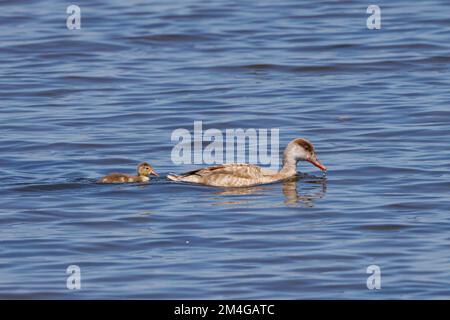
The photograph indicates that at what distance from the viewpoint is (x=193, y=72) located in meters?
23.1

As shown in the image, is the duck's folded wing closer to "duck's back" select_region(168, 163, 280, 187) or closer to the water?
"duck's back" select_region(168, 163, 280, 187)

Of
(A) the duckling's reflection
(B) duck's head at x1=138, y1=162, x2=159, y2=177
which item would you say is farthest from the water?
(B) duck's head at x1=138, y1=162, x2=159, y2=177

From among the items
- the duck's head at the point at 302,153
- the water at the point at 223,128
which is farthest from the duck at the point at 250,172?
the water at the point at 223,128

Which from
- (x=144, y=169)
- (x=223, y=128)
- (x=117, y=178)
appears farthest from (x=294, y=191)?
(x=223, y=128)

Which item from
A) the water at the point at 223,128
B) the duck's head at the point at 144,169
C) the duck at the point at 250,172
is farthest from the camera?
the duck at the point at 250,172

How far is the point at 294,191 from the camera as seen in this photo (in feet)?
51.9

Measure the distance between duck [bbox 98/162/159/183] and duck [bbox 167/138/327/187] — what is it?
0.26 meters

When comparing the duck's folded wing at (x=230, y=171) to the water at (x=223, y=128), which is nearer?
the water at (x=223, y=128)

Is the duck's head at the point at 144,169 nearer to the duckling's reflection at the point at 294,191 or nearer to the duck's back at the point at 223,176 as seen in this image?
the duck's back at the point at 223,176

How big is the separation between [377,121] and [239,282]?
776cm

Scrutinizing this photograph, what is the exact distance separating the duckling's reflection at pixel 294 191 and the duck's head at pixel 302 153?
0.23 metres

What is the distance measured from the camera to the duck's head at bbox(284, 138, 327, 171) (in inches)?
641

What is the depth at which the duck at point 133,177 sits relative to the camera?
15.6 m

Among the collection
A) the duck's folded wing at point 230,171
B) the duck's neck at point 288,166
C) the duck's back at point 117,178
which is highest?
the duck's neck at point 288,166
